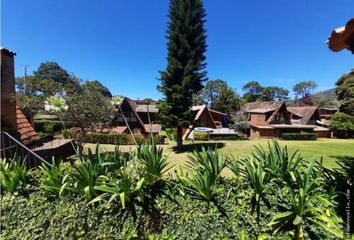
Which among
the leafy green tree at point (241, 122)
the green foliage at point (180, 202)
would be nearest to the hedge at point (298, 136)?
the leafy green tree at point (241, 122)

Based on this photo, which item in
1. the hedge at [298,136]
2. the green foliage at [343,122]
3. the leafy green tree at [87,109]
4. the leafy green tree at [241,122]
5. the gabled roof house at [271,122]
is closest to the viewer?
the leafy green tree at [87,109]

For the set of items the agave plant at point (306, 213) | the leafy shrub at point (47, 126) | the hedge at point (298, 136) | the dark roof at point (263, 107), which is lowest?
the hedge at point (298, 136)

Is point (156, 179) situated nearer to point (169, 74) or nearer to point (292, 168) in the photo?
point (292, 168)

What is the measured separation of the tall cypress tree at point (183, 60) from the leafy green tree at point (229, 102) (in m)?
26.3

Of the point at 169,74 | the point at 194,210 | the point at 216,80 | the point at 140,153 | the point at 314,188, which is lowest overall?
the point at 194,210

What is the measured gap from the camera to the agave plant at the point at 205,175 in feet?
10.7

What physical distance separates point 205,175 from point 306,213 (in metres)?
1.21

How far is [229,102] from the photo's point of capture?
52.9 metres

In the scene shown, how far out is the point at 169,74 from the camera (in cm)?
2727

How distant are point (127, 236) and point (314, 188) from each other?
7.66ft

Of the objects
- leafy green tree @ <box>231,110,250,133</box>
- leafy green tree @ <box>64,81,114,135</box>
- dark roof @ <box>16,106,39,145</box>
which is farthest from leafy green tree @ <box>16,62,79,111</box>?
leafy green tree @ <box>231,110,250,133</box>

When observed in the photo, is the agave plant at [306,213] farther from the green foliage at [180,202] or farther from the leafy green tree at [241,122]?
the leafy green tree at [241,122]

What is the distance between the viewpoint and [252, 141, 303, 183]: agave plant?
11.0 feet

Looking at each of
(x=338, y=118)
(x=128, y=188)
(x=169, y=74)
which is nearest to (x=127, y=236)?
(x=128, y=188)
